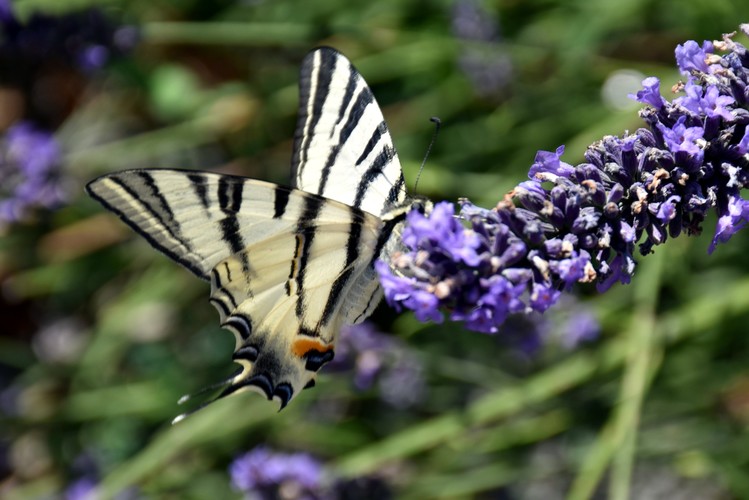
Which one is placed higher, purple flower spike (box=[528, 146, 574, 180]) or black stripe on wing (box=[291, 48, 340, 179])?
purple flower spike (box=[528, 146, 574, 180])

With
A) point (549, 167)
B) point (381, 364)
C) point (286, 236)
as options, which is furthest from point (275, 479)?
point (549, 167)

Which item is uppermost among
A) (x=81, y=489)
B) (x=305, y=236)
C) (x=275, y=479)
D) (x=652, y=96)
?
(x=652, y=96)

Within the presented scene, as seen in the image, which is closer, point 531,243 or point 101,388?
point 531,243

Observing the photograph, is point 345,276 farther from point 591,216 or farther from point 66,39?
point 66,39

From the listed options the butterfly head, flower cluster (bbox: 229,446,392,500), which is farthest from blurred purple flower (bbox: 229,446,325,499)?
the butterfly head

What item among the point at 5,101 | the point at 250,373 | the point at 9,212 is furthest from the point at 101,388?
the point at 5,101

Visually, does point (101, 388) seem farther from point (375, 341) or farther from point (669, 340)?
point (669, 340)

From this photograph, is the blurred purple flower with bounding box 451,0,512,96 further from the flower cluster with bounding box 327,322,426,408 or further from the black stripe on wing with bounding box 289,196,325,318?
the black stripe on wing with bounding box 289,196,325,318
